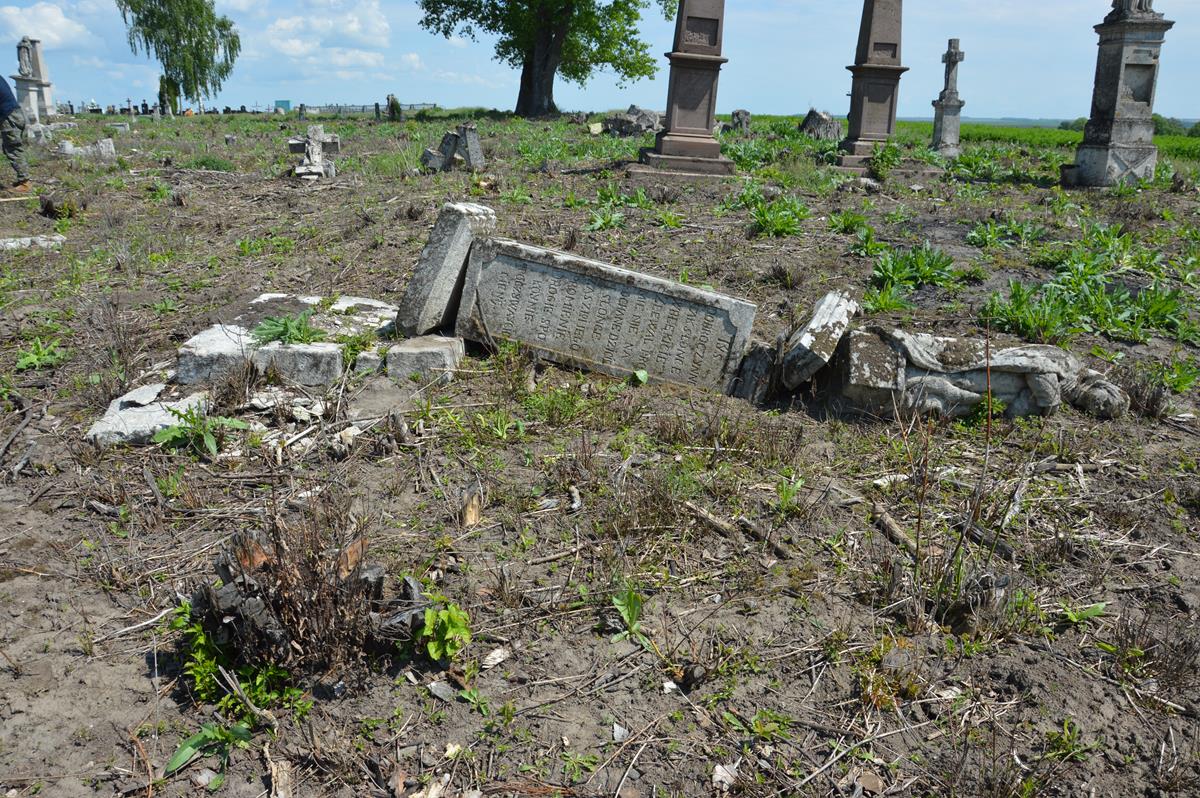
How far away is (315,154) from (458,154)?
2825 millimetres

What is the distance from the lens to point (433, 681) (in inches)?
124

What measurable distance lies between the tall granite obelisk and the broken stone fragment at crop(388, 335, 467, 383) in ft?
60.4

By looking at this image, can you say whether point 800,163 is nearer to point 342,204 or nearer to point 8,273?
point 342,204

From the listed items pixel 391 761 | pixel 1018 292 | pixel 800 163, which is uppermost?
pixel 800 163

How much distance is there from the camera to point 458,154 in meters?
14.4

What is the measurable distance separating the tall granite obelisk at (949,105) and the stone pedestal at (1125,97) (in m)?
7.14

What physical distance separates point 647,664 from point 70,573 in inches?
106

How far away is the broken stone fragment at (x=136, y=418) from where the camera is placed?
16.0ft

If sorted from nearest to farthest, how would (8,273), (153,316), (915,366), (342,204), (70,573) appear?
(70,573)
(915,366)
(153,316)
(8,273)
(342,204)

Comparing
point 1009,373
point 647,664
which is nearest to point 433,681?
point 647,664

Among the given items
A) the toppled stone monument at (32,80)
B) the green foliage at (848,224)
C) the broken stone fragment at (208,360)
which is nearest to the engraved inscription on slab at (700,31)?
the green foliage at (848,224)

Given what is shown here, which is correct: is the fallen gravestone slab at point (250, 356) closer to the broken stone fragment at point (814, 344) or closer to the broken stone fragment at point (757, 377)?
the broken stone fragment at point (757, 377)

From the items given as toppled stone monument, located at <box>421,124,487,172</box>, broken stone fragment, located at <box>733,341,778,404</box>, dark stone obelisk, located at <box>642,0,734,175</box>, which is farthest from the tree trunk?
broken stone fragment, located at <box>733,341,778,404</box>

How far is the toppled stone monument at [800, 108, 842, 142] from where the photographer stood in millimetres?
22000
